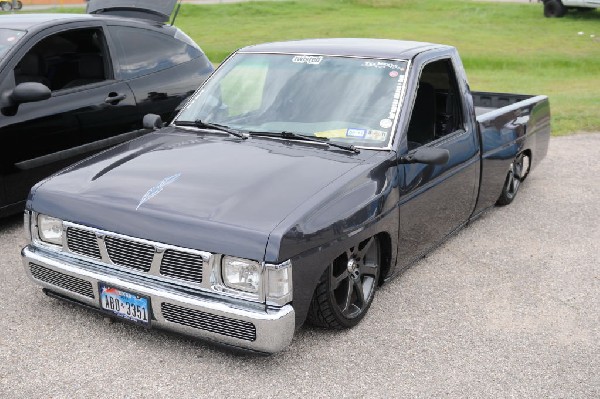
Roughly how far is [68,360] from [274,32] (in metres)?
22.2

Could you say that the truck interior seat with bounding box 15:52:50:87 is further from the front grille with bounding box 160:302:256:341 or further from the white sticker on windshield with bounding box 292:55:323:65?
the front grille with bounding box 160:302:256:341

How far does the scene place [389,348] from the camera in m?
4.19

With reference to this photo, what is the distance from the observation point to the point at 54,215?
4148 millimetres

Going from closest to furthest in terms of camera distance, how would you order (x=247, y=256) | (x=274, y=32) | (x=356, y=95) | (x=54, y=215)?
(x=247, y=256) → (x=54, y=215) → (x=356, y=95) → (x=274, y=32)

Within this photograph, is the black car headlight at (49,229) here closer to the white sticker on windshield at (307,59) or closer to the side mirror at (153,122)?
the side mirror at (153,122)

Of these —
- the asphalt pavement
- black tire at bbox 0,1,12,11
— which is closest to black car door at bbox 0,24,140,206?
the asphalt pavement

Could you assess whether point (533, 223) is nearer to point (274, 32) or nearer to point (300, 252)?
point (300, 252)

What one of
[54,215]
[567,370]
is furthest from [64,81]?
[567,370]

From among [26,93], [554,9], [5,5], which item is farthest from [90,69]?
[5,5]

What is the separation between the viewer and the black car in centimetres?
599

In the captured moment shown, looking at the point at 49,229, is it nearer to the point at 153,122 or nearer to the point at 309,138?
the point at 153,122

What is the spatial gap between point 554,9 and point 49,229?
27917 mm

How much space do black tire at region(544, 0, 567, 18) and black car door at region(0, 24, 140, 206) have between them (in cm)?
2518

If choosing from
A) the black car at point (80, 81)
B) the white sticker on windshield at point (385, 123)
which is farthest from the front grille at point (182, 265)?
the black car at point (80, 81)
